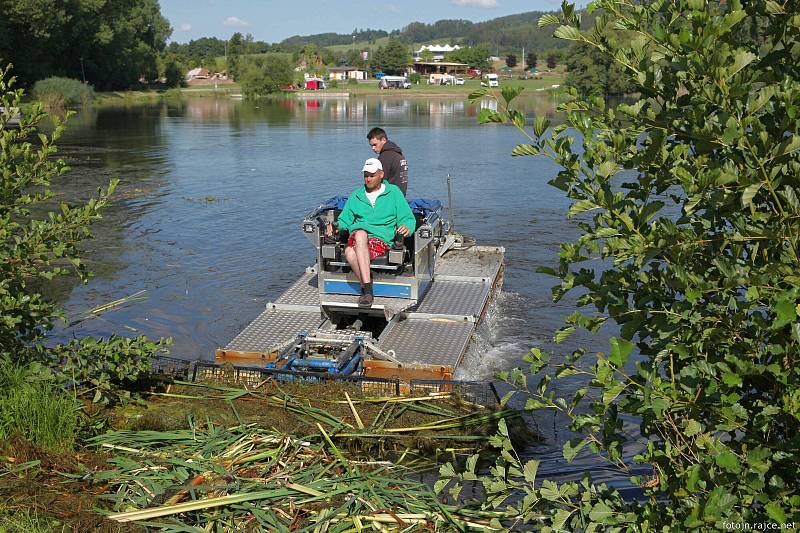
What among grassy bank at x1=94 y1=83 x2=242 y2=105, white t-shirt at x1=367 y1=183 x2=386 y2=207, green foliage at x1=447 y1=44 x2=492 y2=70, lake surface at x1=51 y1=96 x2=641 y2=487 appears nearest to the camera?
white t-shirt at x1=367 y1=183 x2=386 y2=207

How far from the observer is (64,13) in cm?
6378

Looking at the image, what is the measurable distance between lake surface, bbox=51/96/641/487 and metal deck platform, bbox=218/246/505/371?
0.42 metres

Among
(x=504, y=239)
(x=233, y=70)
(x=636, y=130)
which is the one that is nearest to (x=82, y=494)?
(x=636, y=130)

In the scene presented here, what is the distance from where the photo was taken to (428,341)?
30.5 feet

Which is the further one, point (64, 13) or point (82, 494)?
point (64, 13)

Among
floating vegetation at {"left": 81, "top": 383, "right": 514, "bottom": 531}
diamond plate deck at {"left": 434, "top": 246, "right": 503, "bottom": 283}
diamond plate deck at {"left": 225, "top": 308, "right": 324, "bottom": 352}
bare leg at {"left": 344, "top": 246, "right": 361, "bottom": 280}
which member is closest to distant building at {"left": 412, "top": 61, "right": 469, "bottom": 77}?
diamond plate deck at {"left": 434, "top": 246, "right": 503, "bottom": 283}

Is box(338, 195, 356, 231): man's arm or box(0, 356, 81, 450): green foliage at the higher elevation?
box(338, 195, 356, 231): man's arm

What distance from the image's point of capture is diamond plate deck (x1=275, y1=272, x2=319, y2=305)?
10.8 m

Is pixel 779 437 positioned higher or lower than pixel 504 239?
higher

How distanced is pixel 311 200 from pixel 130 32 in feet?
220

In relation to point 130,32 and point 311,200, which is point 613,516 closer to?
point 311,200

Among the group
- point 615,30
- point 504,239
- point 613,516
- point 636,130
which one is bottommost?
point 504,239

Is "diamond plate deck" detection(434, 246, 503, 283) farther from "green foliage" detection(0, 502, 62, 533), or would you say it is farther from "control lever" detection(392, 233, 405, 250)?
"green foliage" detection(0, 502, 62, 533)

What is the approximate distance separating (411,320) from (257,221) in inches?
423
